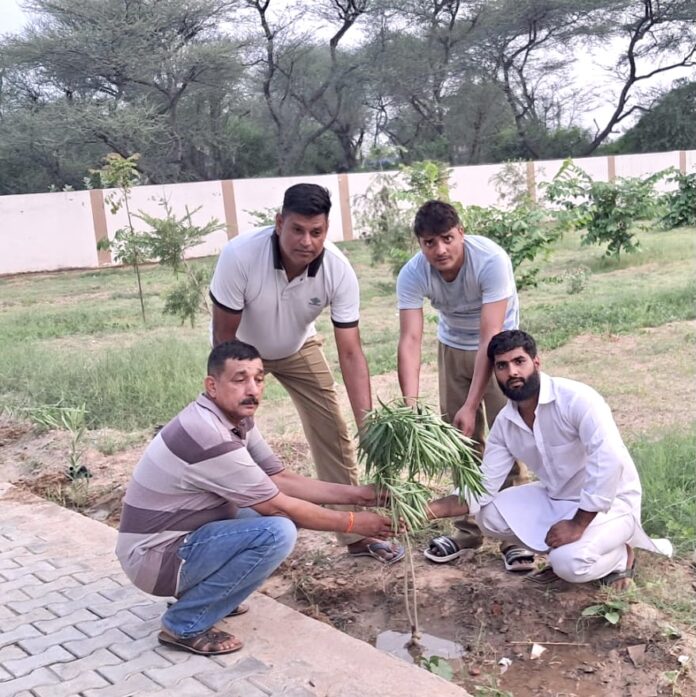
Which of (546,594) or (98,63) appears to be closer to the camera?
(546,594)

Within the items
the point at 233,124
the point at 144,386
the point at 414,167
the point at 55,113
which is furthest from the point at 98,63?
the point at 144,386

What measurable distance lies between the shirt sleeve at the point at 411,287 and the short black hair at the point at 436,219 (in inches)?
13.0

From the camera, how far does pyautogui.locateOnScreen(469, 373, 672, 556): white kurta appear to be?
11.3 feet

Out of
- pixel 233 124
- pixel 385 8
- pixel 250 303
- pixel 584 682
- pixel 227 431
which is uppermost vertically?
pixel 385 8

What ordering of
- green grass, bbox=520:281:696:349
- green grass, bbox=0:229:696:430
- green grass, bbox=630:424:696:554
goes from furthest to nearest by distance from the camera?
green grass, bbox=520:281:696:349 < green grass, bbox=0:229:696:430 < green grass, bbox=630:424:696:554

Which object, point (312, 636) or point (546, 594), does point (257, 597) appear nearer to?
point (312, 636)

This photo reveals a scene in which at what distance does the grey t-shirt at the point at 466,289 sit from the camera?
3.89 m

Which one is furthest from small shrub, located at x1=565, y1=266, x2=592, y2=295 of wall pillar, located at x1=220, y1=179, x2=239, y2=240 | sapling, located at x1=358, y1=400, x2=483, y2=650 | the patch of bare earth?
wall pillar, located at x1=220, y1=179, x2=239, y2=240

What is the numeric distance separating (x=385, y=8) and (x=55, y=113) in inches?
545

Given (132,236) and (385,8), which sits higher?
(385,8)

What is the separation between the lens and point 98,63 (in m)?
27.4

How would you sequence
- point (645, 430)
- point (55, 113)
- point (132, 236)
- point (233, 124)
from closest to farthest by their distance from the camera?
point (645, 430), point (132, 236), point (55, 113), point (233, 124)

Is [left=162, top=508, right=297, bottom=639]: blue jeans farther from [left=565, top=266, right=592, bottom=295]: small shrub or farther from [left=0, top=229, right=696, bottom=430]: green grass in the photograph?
[left=565, top=266, right=592, bottom=295]: small shrub

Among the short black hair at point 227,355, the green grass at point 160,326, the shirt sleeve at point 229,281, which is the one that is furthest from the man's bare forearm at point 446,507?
the green grass at point 160,326
